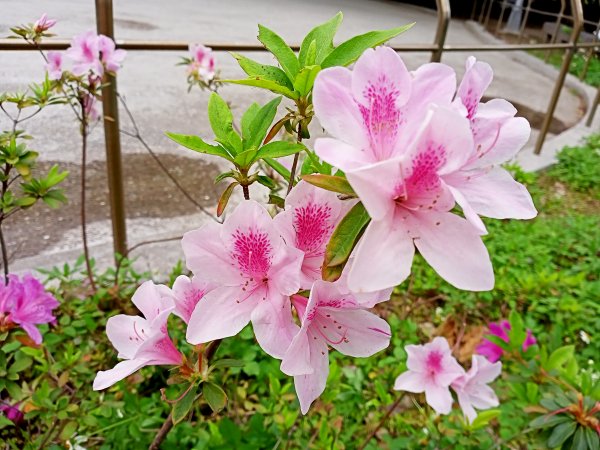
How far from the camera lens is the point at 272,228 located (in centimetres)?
42

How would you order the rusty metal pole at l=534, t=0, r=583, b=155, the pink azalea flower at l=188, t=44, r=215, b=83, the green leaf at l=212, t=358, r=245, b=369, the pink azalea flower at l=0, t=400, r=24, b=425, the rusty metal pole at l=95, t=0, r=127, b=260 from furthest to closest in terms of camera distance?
the rusty metal pole at l=534, t=0, r=583, b=155 < the pink azalea flower at l=188, t=44, r=215, b=83 < the rusty metal pole at l=95, t=0, r=127, b=260 < the pink azalea flower at l=0, t=400, r=24, b=425 < the green leaf at l=212, t=358, r=245, b=369

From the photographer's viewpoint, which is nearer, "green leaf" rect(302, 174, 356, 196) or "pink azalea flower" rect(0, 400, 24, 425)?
"green leaf" rect(302, 174, 356, 196)

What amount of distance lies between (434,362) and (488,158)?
0.72 m

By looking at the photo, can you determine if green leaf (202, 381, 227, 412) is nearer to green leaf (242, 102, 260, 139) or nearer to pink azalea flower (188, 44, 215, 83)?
green leaf (242, 102, 260, 139)

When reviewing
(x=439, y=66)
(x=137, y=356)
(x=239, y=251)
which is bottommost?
(x=137, y=356)

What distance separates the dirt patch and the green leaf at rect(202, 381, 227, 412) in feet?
4.59

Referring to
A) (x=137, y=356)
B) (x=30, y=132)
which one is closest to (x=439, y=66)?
(x=137, y=356)

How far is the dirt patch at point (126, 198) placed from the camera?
1.82 meters

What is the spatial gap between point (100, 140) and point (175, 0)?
0.74m

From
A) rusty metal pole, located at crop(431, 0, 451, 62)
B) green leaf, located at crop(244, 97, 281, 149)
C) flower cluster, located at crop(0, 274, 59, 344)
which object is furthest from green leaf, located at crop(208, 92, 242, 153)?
rusty metal pole, located at crop(431, 0, 451, 62)

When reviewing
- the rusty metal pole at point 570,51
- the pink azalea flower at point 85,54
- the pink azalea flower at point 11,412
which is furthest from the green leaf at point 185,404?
the rusty metal pole at point 570,51

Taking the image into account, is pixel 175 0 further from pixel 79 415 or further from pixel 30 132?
pixel 79 415

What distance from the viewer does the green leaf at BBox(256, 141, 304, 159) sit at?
17.9 inches

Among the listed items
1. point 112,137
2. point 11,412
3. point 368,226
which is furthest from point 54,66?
point 368,226
